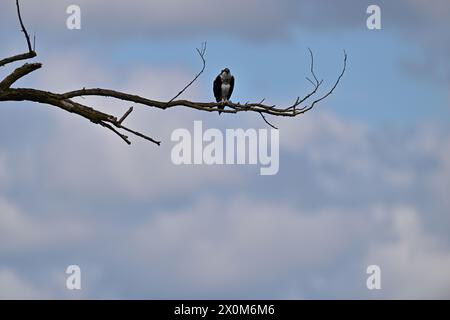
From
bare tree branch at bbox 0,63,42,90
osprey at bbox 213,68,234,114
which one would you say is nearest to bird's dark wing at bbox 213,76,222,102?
osprey at bbox 213,68,234,114

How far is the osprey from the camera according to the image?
69.5 ft

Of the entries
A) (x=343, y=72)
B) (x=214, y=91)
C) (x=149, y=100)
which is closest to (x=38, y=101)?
(x=149, y=100)

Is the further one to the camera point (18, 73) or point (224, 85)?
point (224, 85)

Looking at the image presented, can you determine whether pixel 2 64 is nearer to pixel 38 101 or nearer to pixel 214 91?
pixel 38 101

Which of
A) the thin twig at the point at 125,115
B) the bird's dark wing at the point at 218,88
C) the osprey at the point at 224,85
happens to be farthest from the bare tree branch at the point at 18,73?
the bird's dark wing at the point at 218,88

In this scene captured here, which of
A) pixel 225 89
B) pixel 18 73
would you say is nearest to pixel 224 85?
pixel 225 89

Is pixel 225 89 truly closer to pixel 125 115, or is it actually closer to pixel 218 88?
pixel 218 88

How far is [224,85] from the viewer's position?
21266mm

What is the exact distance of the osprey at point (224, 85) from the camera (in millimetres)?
21188

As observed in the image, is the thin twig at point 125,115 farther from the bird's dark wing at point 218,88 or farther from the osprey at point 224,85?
the bird's dark wing at point 218,88
